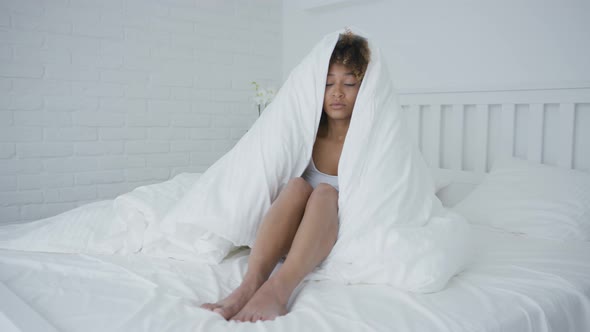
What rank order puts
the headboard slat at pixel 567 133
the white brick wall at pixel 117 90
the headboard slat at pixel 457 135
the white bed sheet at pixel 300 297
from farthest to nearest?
the white brick wall at pixel 117 90 → the headboard slat at pixel 457 135 → the headboard slat at pixel 567 133 → the white bed sheet at pixel 300 297

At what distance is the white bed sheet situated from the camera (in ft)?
3.03

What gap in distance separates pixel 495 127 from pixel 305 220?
1.34m

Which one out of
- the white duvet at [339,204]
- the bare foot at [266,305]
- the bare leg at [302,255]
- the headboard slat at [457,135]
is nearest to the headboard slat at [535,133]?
the headboard slat at [457,135]

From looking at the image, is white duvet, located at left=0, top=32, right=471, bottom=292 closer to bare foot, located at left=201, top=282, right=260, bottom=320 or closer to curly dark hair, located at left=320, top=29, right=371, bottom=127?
curly dark hair, located at left=320, top=29, right=371, bottom=127

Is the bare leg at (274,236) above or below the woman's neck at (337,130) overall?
below

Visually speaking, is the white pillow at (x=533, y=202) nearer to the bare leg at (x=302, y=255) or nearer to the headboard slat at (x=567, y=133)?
the headboard slat at (x=567, y=133)

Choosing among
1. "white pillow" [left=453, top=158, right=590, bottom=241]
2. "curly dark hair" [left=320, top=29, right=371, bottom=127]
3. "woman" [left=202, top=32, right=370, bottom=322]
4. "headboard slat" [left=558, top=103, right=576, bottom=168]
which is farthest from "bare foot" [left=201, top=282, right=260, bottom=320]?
"headboard slat" [left=558, top=103, right=576, bottom=168]

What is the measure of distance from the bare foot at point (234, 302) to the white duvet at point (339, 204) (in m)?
0.19

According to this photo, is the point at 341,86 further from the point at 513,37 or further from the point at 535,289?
the point at 513,37

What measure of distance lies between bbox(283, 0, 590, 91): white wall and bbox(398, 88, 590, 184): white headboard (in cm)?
5

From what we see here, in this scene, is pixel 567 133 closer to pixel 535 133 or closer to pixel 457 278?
pixel 535 133

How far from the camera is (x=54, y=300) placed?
1011mm

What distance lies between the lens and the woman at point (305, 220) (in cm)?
105

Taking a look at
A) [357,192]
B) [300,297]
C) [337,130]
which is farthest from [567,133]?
[300,297]
